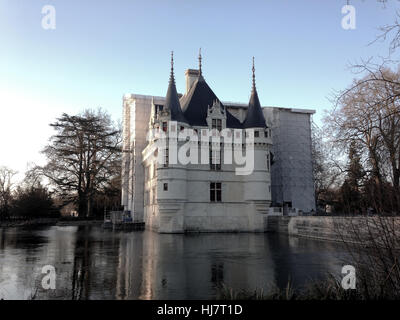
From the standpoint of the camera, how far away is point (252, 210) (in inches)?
1205

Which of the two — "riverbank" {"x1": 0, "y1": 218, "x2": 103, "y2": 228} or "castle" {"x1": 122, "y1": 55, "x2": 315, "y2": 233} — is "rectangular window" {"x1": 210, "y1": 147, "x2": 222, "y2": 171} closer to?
"castle" {"x1": 122, "y1": 55, "x2": 315, "y2": 233}

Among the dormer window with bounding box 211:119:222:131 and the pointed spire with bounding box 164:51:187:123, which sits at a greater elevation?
the pointed spire with bounding box 164:51:187:123

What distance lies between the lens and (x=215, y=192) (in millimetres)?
30688

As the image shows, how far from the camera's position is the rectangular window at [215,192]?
3064 cm

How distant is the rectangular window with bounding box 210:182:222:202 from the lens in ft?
101

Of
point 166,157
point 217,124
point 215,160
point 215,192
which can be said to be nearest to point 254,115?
point 217,124

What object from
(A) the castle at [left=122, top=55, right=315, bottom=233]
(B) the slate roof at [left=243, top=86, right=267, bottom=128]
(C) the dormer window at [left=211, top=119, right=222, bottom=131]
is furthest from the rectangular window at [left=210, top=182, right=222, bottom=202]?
(B) the slate roof at [left=243, top=86, right=267, bottom=128]

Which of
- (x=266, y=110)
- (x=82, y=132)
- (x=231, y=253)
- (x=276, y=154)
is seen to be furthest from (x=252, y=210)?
(x=82, y=132)

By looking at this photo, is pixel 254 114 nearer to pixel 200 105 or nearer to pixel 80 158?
pixel 200 105

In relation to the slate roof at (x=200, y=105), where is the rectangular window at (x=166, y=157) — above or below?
below

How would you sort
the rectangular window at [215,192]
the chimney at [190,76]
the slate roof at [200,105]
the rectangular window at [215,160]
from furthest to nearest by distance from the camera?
the chimney at [190,76]
the slate roof at [200,105]
the rectangular window at [215,160]
the rectangular window at [215,192]

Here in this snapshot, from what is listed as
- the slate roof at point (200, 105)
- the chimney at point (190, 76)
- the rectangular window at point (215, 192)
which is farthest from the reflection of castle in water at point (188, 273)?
the chimney at point (190, 76)

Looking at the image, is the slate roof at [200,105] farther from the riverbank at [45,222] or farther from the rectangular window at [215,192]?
the riverbank at [45,222]
